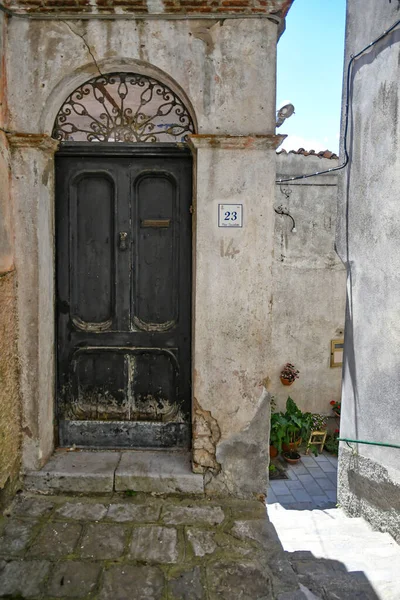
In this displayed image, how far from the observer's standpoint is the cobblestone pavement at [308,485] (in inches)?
294

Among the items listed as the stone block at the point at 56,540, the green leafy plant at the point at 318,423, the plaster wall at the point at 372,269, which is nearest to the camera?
the stone block at the point at 56,540

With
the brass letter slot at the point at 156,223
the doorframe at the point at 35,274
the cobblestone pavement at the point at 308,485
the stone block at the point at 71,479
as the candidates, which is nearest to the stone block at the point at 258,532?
the stone block at the point at 71,479

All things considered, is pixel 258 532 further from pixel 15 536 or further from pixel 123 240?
pixel 123 240

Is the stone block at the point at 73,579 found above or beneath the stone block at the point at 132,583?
above

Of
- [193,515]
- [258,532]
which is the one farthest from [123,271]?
[258,532]

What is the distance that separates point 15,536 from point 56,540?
28 cm

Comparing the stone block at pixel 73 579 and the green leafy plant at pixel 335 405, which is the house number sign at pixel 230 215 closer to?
the stone block at pixel 73 579

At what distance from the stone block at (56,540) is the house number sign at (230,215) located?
2394 mm

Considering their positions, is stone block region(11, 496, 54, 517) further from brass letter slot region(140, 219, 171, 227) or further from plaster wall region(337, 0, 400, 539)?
plaster wall region(337, 0, 400, 539)

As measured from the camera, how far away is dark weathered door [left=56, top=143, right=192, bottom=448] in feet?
12.5

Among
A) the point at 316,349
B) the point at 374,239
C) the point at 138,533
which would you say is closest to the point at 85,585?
the point at 138,533

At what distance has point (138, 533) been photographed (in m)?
3.18

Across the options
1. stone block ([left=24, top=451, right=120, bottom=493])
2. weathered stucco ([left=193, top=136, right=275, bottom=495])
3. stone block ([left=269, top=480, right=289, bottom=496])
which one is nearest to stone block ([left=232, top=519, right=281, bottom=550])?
weathered stucco ([left=193, top=136, right=275, bottom=495])

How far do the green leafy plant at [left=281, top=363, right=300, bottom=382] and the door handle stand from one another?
6821mm
